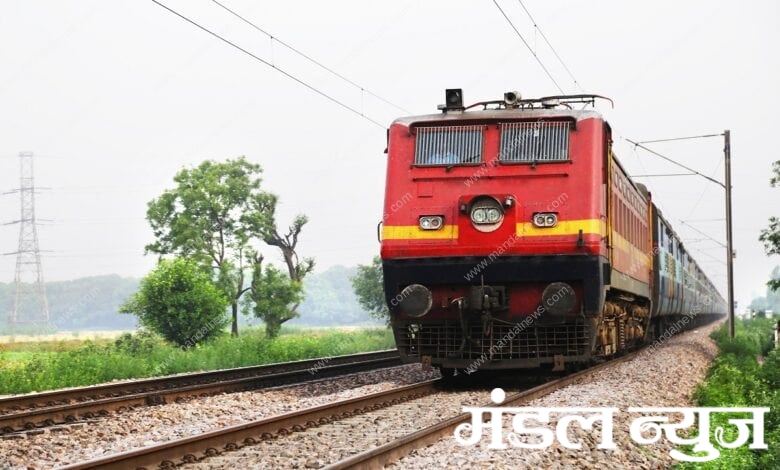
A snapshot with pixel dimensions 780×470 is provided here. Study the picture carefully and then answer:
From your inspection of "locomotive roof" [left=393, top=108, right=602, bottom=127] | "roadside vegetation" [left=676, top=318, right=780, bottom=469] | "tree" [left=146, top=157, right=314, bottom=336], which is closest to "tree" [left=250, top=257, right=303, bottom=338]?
"tree" [left=146, top=157, right=314, bottom=336]

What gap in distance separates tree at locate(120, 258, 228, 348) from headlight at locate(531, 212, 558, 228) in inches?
631

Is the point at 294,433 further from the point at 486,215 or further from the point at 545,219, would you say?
the point at 545,219

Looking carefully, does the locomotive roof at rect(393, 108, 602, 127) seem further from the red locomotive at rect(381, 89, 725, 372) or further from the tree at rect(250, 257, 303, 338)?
the tree at rect(250, 257, 303, 338)

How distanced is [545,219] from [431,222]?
1.50 m

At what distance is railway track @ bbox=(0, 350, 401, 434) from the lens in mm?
11242

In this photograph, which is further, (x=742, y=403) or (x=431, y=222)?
(x=431, y=222)

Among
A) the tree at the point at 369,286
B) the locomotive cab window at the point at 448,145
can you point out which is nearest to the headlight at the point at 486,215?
the locomotive cab window at the point at 448,145

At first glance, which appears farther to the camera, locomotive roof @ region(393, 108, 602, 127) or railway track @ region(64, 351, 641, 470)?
locomotive roof @ region(393, 108, 602, 127)

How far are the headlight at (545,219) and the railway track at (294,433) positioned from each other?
2117mm

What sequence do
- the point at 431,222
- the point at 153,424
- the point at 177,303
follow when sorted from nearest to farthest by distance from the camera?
the point at 153,424 < the point at 431,222 < the point at 177,303

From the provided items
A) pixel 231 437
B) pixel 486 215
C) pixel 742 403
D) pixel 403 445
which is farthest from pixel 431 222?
pixel 403 445

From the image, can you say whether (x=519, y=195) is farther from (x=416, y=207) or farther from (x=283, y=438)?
(x=283, y=438)

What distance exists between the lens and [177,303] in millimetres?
27266

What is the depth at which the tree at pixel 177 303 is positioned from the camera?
1073 inches
